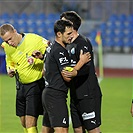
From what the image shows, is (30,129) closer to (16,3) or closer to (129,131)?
(129,131)

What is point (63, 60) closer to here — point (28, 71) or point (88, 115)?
point (88, 115)

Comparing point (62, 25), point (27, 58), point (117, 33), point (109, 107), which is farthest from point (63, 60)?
point (117, 33)

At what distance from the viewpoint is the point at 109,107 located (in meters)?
14.9

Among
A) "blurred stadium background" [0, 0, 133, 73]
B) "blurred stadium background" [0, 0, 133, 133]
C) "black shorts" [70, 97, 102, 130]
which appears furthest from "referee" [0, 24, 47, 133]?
"blurred stadium background" [0, 0, 133, 73]

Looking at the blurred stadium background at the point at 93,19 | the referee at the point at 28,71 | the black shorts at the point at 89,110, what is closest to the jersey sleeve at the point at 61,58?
the black shorts at the point at 89,110

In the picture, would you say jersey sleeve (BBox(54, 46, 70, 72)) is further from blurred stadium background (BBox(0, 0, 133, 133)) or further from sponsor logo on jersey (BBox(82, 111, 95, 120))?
blurred stadium background (BBox(0, 0, 133, 133))

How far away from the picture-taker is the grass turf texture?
39.0 ft

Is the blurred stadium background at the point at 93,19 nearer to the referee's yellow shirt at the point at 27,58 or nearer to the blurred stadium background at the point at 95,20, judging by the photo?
the blurred stadium background at the point at 95,20

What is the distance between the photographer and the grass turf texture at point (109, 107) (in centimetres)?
1190

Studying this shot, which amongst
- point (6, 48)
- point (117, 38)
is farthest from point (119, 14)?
point (6, 48)

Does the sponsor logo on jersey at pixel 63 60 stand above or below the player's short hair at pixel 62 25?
below

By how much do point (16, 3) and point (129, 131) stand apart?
19092 millimetres

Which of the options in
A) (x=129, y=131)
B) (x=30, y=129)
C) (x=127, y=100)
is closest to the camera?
(x=30, y=129)

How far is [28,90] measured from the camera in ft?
30.7
